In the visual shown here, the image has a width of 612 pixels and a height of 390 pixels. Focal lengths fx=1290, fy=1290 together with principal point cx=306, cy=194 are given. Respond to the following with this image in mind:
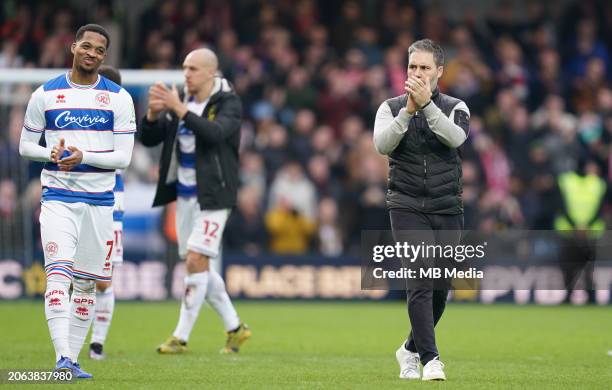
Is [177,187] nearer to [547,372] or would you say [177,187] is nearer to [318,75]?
[547,372]

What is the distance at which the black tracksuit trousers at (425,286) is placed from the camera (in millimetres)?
9727

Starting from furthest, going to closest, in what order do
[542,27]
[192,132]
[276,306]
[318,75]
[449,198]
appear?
[542,27] → [318,75] → [276,306] → [192,132] → [449,198]

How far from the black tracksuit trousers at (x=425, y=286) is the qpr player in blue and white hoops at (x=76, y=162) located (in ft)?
7.29

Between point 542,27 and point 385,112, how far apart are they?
56.4 feet

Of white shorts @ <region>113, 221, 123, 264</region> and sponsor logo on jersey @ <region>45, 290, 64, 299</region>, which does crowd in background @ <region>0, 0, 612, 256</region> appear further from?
sponsor logo on jersey @ <region>45, 290, 64, 299</region>

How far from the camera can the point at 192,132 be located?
41.0 ft

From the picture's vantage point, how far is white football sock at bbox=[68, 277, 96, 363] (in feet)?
33.7

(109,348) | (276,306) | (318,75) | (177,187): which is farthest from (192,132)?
(318,75)

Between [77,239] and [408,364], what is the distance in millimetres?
2764

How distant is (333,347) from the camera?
13.5 meters
